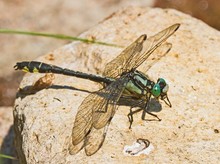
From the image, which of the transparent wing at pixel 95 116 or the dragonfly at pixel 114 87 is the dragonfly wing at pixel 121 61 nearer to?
the dragonfly at pixel 114 87

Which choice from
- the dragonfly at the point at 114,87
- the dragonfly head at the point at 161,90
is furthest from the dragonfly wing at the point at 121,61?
the dragonfly head at the point at 161,90

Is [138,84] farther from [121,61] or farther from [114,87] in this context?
[121,61]

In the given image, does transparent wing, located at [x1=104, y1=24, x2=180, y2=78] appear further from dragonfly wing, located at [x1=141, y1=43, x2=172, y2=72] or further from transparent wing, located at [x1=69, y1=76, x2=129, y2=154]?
transparent wing, located at [x1=69, y1=76, x2=129, y2=154]

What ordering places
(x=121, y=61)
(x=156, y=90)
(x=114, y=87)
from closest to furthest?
(x=156, y=90) → (x=114, y=87) → (x=121, y=61)

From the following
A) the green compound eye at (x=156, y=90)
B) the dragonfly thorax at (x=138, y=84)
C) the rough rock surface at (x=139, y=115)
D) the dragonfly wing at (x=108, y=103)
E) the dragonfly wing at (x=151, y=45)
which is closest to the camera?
the rough rock surface at (x=139, y=115)

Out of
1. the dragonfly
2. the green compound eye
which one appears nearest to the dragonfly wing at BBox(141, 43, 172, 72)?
the dragonfly

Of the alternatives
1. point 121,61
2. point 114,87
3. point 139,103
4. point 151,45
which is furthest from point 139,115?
point 151,45

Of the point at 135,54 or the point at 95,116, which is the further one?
the point at 135,54
